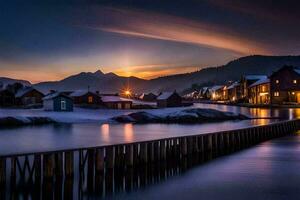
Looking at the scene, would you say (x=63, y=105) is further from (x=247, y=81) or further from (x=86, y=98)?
(x=247, y=81)

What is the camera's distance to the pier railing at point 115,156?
2180cm

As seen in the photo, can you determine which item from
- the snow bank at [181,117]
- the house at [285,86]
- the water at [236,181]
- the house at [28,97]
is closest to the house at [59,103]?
the snow bank at [181,117]

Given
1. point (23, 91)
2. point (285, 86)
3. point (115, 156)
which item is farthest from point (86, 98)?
point (115, 156)

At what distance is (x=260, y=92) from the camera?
511 feet

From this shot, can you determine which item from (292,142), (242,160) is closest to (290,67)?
(292,142)

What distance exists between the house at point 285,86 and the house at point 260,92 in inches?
142

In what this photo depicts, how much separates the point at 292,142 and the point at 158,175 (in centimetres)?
2384

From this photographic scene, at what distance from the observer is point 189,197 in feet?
69.6

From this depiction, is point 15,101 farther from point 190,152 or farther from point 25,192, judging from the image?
point 25,192

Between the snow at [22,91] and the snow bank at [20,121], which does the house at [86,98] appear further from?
the snow bank at [20,121]

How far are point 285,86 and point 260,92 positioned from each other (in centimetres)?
1637

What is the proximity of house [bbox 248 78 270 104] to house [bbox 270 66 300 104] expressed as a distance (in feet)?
11.8

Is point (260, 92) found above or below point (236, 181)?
above

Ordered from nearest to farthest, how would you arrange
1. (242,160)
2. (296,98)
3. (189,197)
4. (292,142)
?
(189,197) < (242,160) < (292,142) < (296,98)
